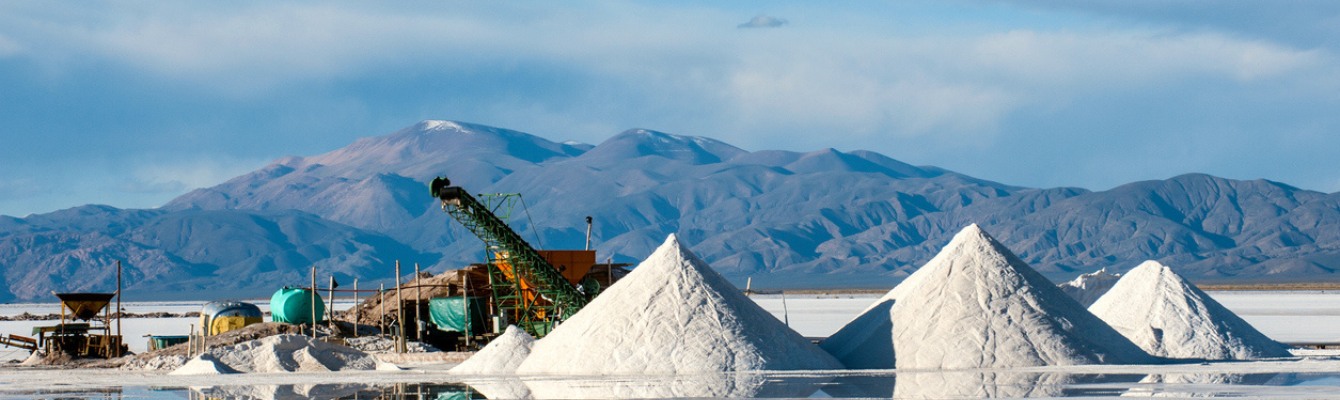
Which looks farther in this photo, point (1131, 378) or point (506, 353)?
point (506, 353)

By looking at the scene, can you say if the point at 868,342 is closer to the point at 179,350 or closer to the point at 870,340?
the point at 870,340

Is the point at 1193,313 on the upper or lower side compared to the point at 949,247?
lower

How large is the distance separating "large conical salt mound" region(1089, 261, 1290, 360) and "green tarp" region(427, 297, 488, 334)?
58.2 ft

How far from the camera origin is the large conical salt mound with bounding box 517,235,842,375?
23.6 metres

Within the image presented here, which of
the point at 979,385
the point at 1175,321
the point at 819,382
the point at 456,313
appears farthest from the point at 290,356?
the point at 1175,321

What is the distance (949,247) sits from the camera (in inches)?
1112

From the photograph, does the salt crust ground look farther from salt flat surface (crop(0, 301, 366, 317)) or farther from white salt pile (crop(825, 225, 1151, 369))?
salt flat surface (crop(0, 301, 366, 317))

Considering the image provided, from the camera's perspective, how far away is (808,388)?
19.9 metres

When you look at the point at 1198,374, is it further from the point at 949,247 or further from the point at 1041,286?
the point at 949,247

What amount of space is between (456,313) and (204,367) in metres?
11.8

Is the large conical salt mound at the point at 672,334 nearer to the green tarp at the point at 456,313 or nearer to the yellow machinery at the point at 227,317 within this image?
the green tarp at the point at 456,313

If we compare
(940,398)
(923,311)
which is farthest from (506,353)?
(940,398)

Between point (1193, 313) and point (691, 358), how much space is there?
44.2ft

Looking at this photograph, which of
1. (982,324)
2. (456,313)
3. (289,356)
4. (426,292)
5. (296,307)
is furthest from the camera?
(426,292)
